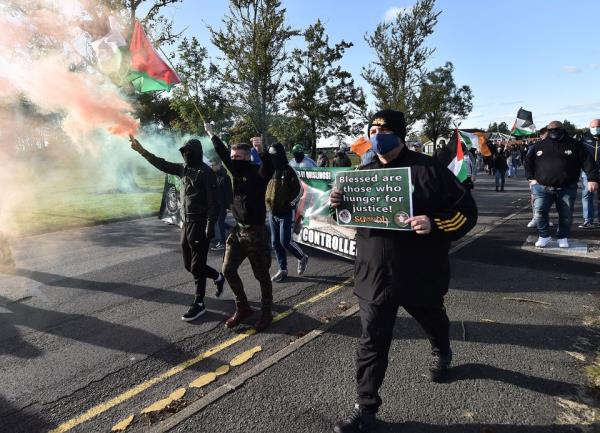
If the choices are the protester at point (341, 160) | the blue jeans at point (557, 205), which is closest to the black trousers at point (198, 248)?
the blue jeans at point (557, 205)

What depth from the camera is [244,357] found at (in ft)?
11.9

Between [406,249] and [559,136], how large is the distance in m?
5.74

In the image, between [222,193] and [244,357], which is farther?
[222,193]

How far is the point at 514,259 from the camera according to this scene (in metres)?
6.51

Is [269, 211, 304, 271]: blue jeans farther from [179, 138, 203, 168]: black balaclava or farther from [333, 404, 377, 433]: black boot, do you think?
[333, 404, 377, 433]: black boot

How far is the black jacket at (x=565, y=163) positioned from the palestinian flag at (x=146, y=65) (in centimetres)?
611

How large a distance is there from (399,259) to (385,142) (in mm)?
775

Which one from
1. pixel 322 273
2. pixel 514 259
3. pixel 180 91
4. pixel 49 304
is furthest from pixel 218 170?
pixel 180 91

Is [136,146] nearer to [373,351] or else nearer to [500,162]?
[373,351]

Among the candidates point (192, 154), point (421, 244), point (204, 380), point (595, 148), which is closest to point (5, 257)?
point (192, 154)

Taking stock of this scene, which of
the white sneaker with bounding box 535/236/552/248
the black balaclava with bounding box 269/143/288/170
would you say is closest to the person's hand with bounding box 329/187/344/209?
the black balaclava with bounding box 269/143/288/170

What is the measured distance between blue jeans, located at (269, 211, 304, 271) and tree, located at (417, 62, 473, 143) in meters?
21.2

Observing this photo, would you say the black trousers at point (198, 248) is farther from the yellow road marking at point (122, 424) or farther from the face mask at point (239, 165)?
the yellow road marking at point (122, 424)

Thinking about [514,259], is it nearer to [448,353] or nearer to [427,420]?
[448,353]
